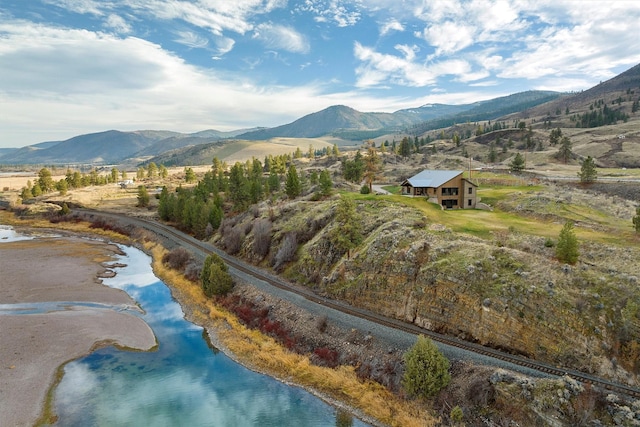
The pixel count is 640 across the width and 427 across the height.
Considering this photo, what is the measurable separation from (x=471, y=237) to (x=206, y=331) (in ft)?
102

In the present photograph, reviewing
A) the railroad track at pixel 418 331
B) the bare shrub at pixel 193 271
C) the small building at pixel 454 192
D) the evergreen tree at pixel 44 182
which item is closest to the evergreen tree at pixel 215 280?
the railroad track at pixel 418 331

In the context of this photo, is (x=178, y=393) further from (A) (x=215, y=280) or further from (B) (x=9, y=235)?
(B) (x=9, y=235)

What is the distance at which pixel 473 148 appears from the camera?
162250 millimetres

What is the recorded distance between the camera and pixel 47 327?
40562 mm

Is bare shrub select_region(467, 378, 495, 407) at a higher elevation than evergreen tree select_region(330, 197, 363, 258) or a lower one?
lower

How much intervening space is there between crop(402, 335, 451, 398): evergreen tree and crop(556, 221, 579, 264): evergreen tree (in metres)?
14.2

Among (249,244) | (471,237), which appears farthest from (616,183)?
(249,244)

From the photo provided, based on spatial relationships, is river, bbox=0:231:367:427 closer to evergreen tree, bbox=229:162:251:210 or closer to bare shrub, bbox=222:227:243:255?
bare shrub, bbox=222:227:243:255

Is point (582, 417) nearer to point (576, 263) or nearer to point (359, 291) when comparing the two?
point (576, 263)

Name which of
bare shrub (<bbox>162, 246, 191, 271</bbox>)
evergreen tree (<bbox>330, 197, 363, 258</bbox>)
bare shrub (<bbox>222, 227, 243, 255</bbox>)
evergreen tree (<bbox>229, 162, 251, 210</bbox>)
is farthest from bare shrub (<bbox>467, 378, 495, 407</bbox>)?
evergreen tree (<bbox>229, 162, 251, 210</bbox>)

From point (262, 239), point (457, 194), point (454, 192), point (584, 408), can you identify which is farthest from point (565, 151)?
point (584, 408)

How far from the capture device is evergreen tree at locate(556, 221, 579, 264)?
97.3 feet

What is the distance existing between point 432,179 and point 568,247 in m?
32.2

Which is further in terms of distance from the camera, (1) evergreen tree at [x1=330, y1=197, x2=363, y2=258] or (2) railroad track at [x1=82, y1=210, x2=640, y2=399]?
(1) evergreen tree at [x1=330, y1=197, x2=363, y2=258]
